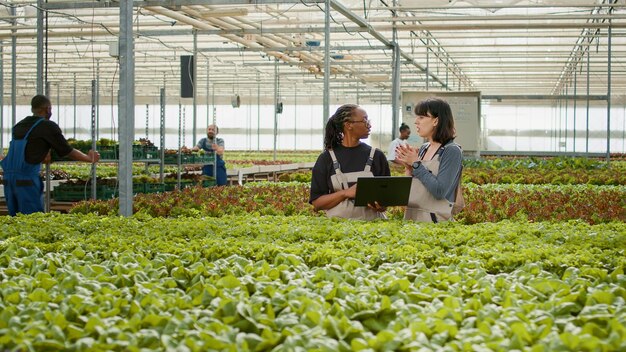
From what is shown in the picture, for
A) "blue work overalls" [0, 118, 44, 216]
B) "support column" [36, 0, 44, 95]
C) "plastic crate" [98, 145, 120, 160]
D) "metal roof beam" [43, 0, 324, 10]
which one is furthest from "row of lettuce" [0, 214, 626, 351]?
"plastic crate" [98, 145, 120, 160]

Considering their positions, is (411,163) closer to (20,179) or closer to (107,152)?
(20,179)

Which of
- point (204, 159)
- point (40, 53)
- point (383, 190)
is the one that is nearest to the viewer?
point (383, 190)

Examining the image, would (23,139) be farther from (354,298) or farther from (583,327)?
(583,327)

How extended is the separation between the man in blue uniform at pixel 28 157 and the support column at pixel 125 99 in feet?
4.99

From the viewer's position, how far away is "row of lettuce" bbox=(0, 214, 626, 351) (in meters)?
2.44

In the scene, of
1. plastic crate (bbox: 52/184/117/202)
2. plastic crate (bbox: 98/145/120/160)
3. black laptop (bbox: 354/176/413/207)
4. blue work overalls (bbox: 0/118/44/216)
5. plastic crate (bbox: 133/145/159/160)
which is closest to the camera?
black laptop (bbox: 354/176/413/207)

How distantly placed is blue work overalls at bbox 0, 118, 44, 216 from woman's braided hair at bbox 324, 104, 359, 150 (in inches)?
136

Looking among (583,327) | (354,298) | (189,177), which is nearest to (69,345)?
(354,298)

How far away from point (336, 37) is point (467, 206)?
13.3 m

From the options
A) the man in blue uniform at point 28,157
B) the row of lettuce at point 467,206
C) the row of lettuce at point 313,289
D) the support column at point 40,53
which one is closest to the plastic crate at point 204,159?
the row of lettuce at point 467,206

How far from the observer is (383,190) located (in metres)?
4.99

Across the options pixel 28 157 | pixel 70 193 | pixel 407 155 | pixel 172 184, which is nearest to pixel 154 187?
pixel 172 184

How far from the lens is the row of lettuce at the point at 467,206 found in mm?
6824

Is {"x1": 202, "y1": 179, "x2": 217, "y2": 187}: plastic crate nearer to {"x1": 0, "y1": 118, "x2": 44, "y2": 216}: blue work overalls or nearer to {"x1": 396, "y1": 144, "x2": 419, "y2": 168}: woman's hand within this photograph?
{"x1": 0, "y1": 118, "x2": 44, "y2": 216}: blue work overalls
